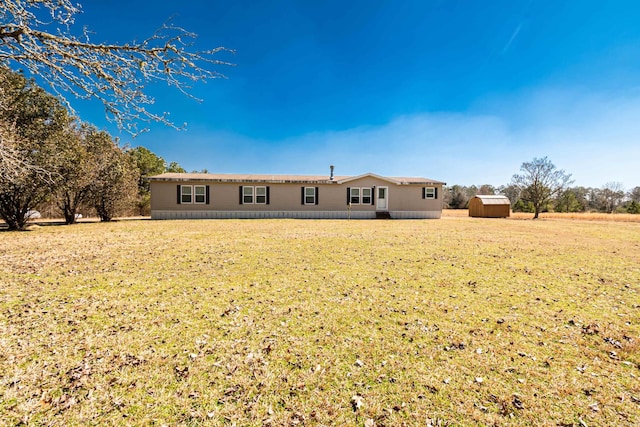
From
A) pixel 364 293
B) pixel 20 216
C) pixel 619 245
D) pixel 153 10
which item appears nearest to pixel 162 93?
pixel 153 10

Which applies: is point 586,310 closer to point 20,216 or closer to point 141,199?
point 20,216

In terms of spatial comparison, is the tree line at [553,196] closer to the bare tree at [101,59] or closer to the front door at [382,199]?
the front door at [382,199]

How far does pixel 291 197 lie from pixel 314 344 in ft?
59.5

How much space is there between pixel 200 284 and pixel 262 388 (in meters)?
3.38

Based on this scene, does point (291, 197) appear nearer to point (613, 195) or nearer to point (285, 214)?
point (285, 214)

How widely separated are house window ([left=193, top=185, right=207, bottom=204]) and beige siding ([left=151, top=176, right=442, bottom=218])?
30 centimetres

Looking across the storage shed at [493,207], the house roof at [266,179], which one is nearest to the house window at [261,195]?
the house roof at [266,179]

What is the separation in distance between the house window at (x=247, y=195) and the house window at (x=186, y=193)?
3755 millimetres

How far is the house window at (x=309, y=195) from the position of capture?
21.2m

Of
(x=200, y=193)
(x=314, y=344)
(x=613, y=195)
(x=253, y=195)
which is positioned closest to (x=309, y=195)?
(x=253, y=195)

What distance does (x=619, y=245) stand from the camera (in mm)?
10727

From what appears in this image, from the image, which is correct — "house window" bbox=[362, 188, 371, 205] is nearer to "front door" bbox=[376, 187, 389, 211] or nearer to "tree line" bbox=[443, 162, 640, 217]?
"front door" bbox=[376, 187, 389, 211]

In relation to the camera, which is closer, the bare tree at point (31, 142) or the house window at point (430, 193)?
the bare tree at point (31, 142)

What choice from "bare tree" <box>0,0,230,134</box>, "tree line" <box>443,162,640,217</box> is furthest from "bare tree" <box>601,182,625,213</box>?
"bare tree" <box>0,0,230,134</box>
